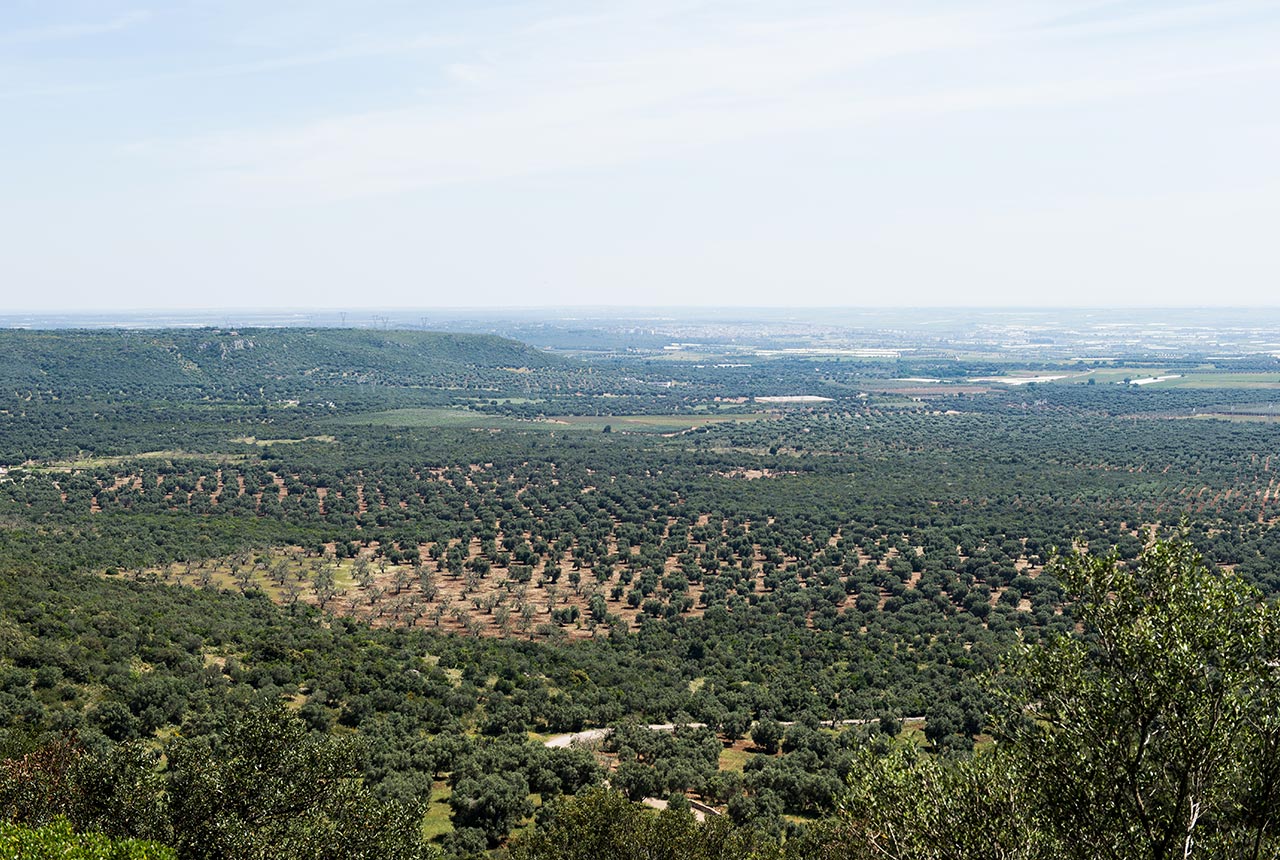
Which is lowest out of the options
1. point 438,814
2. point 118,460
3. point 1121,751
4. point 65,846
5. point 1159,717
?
point 438,814

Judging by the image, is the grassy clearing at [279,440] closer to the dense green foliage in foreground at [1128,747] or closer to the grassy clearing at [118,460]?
the grassy clearing at [118,460]

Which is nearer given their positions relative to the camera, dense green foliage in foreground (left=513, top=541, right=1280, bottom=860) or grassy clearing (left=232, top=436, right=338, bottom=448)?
dense green foliage in foreground (left=513, top=541, right=1280, bottom=860)

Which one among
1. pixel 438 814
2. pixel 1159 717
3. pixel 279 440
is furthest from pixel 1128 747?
pixel 279 440

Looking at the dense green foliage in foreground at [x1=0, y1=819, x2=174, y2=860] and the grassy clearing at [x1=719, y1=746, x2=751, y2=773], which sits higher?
the dense green foliage in foreground at [x1=0, y1=819, x2=174, y2=860]

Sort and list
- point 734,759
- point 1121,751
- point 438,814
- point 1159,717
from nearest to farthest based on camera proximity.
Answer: point 1159,717 → point 1121,751 → point 438,814 → point 734,759

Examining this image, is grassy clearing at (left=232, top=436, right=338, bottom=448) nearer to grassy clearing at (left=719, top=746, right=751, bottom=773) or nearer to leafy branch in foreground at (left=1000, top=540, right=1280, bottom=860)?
grassy clearing at (left=719, top=746, right=751, bottom=773)

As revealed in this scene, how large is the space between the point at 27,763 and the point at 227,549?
228ft

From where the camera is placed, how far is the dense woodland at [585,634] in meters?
19.5

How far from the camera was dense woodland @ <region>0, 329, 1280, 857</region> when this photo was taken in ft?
64.0

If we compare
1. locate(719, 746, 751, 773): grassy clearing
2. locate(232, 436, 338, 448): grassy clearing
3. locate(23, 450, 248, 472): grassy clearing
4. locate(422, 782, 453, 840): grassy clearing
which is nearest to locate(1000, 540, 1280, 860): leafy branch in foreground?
locate(422, 782, 453, 840): grassy clearing

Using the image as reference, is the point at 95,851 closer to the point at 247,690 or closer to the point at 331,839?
the point at 331,839

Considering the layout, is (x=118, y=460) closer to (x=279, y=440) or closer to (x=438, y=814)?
(x=279, y=440)

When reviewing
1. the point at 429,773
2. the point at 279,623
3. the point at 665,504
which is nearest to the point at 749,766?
the point at 429,773

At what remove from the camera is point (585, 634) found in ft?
245
